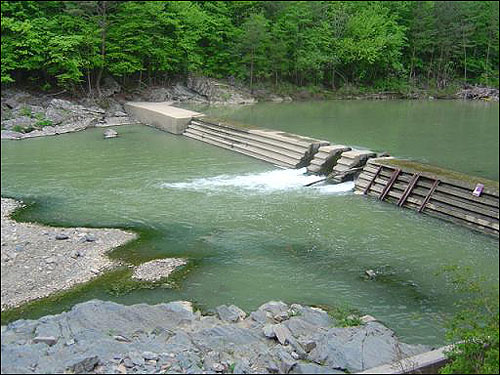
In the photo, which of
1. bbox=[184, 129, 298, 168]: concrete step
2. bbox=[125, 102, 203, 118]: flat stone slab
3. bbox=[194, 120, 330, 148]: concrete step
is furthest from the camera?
bbox=[125, 102, 203, 118]: flat stone slab

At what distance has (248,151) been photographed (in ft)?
65.8

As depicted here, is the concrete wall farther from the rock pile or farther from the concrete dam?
the rock pile

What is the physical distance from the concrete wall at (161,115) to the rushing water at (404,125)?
3.51m

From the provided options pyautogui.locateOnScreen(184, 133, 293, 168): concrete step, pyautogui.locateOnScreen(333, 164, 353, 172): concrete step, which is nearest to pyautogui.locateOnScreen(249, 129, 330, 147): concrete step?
pyautogui.locateOnScreen(184, 133, 293, 168): concrete step

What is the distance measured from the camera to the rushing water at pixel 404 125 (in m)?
19.2

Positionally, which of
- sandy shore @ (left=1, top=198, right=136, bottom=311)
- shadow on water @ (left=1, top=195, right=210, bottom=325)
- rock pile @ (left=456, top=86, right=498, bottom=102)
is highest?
rock pile @ (left=456, top=86, right=498, bottom=102)

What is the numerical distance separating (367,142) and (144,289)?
15.5 meters

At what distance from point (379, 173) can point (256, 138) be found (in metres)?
6.67

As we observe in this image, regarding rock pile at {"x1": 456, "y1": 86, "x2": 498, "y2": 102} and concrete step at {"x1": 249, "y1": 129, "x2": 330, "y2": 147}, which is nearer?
concrete step at {"x1": 249, "y1": 129, "x2": 330, "y2": 147}

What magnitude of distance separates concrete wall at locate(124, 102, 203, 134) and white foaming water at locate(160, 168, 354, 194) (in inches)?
347

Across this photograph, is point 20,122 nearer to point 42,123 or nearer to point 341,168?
point 42,123

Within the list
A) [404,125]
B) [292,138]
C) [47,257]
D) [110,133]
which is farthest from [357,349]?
[404,125]

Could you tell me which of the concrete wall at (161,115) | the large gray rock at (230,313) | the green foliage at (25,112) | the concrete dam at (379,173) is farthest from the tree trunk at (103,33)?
the large gray rock at (230,313)

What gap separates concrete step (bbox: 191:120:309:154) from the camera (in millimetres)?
18141
